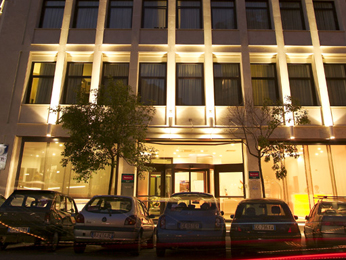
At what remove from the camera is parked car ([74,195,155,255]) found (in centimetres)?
681

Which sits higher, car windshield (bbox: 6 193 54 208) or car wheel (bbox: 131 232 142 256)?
car windshield (bbox: 6 193 54 208)

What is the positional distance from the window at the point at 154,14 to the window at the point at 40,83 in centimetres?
613

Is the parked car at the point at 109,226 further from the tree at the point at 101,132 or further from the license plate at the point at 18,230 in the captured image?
the tree at the point at 101,132

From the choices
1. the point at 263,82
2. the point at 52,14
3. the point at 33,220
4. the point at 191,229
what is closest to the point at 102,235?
the point at 33,220

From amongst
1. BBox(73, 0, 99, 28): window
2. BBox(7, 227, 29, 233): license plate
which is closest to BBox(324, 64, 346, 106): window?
BBox(73, 0, 99, 28): window

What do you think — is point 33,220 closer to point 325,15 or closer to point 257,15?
point 257,15

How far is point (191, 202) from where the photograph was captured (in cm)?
772

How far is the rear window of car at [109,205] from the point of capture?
23.7 ft

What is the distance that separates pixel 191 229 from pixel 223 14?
46.6 feet

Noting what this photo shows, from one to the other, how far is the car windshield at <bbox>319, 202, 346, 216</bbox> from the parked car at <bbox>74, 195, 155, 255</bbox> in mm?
5185

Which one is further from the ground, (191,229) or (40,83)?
(40,83)

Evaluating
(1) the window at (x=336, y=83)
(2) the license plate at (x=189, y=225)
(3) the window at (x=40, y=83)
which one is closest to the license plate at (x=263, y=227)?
(2) the license plate at (x=189, y=225)

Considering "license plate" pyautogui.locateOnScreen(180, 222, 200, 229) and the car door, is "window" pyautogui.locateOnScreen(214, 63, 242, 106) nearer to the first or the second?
the car door

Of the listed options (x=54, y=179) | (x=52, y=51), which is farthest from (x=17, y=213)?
(x=52, y=51)
